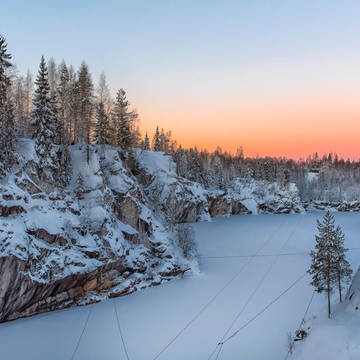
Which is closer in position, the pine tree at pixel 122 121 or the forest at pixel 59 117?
the forest at pixel 59 117

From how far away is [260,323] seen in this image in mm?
18688

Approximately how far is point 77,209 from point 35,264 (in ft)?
23.4

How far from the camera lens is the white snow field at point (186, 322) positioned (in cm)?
1557

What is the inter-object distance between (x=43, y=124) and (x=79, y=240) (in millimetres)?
12864

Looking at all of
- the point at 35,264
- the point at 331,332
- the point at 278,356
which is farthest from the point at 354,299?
the point at 35,264

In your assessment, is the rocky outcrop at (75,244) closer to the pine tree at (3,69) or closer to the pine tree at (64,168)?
the pine tree at (64,168)

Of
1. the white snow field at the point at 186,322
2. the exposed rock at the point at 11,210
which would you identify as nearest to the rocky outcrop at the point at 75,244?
the exposed rock at the point at 11,210

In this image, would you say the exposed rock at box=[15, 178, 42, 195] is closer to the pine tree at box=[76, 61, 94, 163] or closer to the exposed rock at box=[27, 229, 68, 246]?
the exposed rock at box=[27, 229, 68, 246]

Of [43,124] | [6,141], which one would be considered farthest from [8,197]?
[43,124]

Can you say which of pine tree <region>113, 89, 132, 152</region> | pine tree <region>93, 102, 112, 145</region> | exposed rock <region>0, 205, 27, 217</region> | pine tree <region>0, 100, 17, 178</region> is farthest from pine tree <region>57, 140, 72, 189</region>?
pine tree <region>113, 89, 132, 152</region>

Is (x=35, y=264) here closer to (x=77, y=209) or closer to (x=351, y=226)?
(x=77, y=209)

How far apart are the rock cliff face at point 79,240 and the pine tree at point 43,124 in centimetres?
109

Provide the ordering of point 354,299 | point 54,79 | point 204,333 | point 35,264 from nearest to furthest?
point 354,299, point 204,333, point 35,264, point 54,79

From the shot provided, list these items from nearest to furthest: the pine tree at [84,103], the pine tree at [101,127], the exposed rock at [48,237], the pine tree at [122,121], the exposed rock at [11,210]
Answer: the exposed rock at [11,210], the exposed rock at [48,237], the pine tree at [84,103], the pine tree at [101,127], the pine tree at [122,121]
